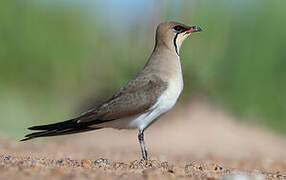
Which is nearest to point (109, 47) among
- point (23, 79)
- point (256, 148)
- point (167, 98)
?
point (23, 79)

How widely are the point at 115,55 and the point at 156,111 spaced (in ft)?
24.2

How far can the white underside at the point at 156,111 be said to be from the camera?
18.0 feet

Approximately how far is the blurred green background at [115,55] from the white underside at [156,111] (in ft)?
20.2

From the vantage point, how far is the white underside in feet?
18.0

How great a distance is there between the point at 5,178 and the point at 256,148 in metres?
8.06

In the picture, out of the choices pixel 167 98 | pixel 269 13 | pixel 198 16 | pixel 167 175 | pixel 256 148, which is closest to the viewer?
pixel 167 175

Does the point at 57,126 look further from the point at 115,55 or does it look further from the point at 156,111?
the point at 115,55

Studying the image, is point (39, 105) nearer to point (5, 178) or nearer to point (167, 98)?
point (167, 98)

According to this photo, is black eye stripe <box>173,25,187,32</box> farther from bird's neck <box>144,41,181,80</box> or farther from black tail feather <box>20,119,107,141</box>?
black tail feather <box>20,119,107,141</box>

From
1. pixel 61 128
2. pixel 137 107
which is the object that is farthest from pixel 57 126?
pixel 137 107

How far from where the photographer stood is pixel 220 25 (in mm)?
12508

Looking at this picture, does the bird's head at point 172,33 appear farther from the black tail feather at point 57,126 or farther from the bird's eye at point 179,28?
the black tail feather at point 57,126

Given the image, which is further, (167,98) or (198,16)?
(198,16)

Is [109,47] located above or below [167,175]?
below
